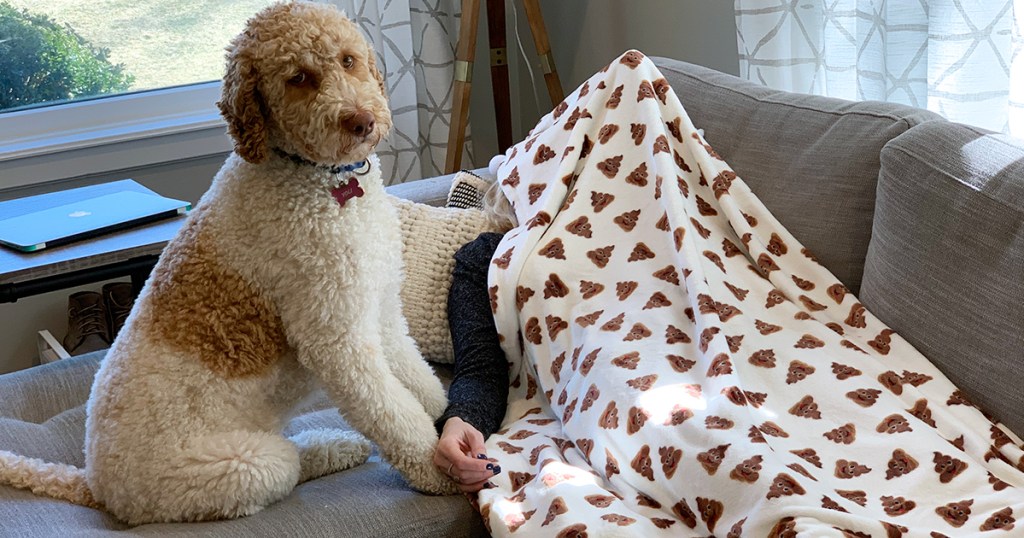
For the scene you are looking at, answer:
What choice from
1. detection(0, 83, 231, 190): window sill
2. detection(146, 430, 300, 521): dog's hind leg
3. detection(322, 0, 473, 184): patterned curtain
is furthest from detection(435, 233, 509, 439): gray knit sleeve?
detection(0, 83, 231, 190): window sill

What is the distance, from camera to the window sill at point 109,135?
9.57 ft

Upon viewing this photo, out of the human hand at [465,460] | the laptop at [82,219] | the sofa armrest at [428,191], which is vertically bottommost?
the human hand at [465,460]

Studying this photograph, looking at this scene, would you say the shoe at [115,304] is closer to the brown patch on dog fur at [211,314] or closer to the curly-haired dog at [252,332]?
the curly-haired dog at [252,332]

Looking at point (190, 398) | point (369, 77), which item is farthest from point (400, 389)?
point (369, 77)

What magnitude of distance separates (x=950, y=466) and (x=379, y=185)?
2.87ft

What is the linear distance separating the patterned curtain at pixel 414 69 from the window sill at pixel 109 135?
0.53m

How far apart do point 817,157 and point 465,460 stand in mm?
771

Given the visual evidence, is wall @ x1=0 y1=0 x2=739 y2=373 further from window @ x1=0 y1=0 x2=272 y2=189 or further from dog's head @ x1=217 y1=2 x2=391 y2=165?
dog's head @ x1=217 y1=2 x2=391 y2=165

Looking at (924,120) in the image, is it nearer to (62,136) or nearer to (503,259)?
(503,259)

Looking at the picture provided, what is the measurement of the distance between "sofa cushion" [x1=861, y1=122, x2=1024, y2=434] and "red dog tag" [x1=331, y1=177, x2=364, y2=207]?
0.79 m

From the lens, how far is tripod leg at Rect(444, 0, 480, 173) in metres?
2.83

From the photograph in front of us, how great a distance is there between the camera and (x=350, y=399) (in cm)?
140

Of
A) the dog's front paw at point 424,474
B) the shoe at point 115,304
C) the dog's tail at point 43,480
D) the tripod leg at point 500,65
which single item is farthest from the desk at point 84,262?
the tripod leg at point 500,65

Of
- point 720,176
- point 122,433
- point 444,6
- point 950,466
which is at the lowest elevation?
point 950,466
